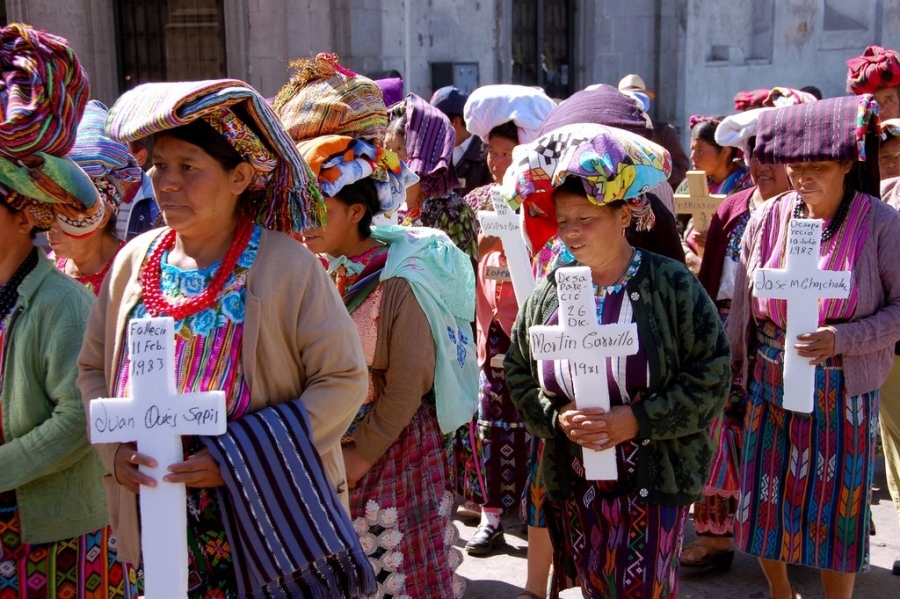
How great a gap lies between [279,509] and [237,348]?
0.39 m

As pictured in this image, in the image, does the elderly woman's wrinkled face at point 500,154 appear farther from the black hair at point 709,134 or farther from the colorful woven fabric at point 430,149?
the black hair at point 709,134

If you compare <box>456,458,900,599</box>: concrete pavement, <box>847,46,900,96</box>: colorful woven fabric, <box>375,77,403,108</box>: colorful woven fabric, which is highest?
<box>847,46,900,96</box>: colorful woven fabric

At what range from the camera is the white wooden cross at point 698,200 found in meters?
5.32

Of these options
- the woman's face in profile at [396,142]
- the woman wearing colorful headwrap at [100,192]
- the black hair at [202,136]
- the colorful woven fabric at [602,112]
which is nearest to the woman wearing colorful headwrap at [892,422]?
the colorful woven fabric at [602,112]

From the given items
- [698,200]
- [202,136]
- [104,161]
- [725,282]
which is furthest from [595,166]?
[698,200]

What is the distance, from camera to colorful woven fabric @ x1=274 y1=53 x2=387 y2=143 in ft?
11.5

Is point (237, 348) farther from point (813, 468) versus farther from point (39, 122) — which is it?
point (813, 468)

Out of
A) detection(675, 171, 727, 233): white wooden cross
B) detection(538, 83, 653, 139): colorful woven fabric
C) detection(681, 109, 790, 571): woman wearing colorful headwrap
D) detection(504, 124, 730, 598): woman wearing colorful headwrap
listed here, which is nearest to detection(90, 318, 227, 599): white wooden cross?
detection(504, 124, 730, 598): woman wearing colorful headwrap

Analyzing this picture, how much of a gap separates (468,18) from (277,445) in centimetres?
1033

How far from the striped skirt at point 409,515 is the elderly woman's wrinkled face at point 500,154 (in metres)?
2.04

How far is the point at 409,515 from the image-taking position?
3.56 m

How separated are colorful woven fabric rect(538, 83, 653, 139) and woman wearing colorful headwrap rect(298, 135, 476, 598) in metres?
0.61

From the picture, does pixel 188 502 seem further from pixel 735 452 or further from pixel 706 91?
pixel 706 91

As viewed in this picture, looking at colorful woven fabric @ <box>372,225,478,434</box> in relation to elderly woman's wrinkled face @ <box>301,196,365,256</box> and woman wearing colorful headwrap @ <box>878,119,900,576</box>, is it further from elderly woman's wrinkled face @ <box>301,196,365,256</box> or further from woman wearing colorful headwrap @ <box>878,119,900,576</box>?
woman wearing colorful headwrap @ <box>878,119,900,576</box>
